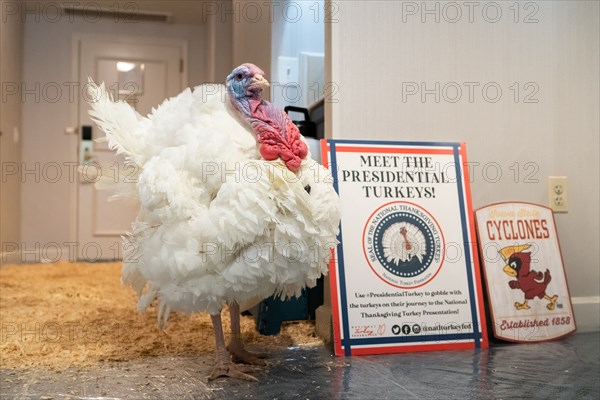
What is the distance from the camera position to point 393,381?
58.6 inches

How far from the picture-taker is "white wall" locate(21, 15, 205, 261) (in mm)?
4637

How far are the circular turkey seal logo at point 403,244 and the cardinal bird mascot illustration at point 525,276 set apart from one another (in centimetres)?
30

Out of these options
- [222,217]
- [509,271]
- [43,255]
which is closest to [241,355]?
[222,217]

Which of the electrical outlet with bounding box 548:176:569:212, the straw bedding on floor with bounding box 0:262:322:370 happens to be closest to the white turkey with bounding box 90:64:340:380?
the straw bedding on floor with bounding box 0:262:322:370

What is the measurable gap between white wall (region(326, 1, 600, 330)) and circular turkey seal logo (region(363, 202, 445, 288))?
0.30m

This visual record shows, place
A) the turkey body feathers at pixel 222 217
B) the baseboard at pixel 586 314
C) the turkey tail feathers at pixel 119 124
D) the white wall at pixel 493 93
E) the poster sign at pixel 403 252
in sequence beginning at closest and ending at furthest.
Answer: the turkey body feathers at pixel 222 217 < the turkey tail feathers at pixel 119 124 < the poster sign at pixel 403 252 < the white wall at pixel 493 93 < the baseboard at pixel 586 314

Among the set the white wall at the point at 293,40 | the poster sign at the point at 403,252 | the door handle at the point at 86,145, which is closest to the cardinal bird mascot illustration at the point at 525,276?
the poster sign at the point at 403,252

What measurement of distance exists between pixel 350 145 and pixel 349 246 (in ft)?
1.21

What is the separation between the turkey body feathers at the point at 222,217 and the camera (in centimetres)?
133

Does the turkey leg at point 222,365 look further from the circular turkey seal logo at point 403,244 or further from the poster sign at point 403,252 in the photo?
the circular turkey seal logo at point 403,244

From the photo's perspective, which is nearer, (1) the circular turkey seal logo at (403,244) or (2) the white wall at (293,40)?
(1) the circular turkey seal logo at (403,244)

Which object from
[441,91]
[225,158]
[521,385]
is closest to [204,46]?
[441,91]

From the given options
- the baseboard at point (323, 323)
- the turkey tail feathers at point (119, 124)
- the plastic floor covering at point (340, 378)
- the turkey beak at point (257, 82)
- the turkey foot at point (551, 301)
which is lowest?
the plastic floor covering at point (340, 378)

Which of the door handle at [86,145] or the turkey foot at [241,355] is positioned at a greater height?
the door handle at [86,145]
